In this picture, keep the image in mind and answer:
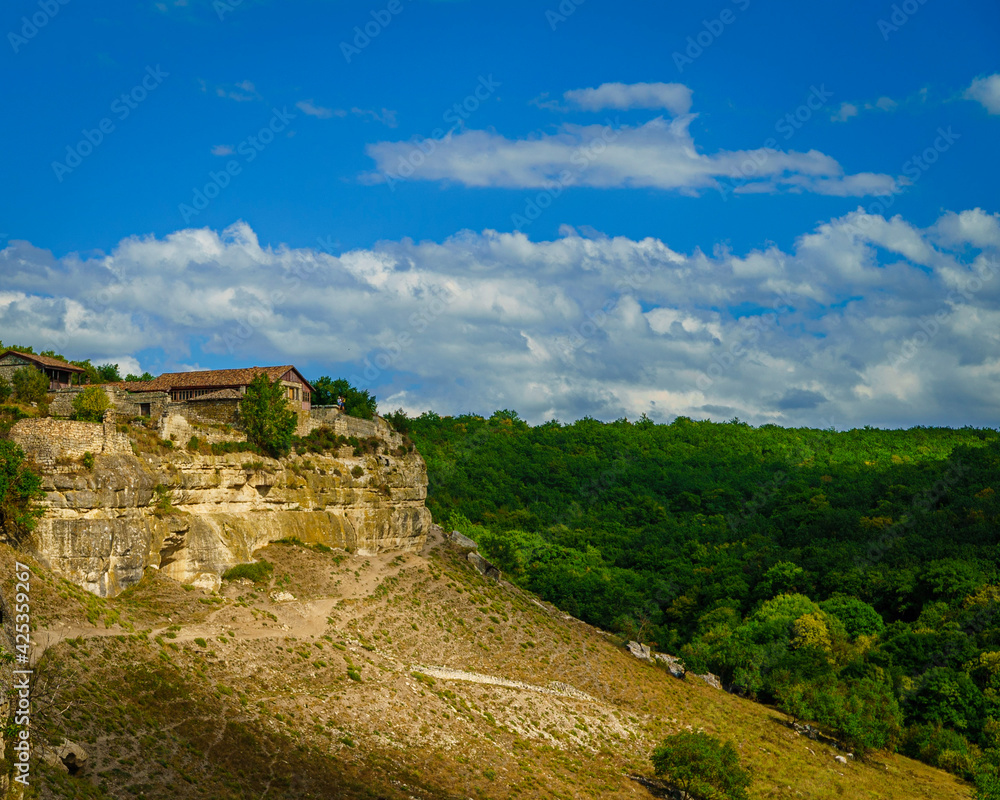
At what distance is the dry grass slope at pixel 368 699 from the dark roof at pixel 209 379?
1182 centimetres

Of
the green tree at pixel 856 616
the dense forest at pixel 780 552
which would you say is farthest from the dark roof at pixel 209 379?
the green tree at pixel 856 616

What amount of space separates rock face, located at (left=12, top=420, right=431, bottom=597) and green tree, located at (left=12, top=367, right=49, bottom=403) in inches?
387

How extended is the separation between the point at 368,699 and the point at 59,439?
18909 millimetres

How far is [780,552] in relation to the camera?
86.4 meters

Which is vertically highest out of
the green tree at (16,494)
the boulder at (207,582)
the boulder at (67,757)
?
the green tree at (16,494)

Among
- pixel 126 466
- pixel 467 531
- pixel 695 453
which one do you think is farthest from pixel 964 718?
pixel 695 453

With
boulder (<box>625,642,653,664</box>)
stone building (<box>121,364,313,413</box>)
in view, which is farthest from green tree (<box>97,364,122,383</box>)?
boulder (<box>625,642,653,664</box>)

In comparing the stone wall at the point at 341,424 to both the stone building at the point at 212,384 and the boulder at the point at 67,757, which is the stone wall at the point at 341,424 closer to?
the stone building at the point at 212,384

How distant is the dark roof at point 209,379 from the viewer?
5806 cm

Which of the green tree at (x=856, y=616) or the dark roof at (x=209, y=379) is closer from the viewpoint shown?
the dark roof at (x=209, y=379)

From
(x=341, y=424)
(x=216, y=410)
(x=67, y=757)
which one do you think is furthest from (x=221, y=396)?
(x=67, y=757)

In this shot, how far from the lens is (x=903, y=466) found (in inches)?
4129

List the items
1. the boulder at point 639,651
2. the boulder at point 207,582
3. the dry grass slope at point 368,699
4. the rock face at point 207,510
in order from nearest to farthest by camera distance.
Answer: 1. the dry grass slope at point 368,699
2. the rock face at point 207,510
3. the boulder at point 207,582
4. the boulder at point 639,651

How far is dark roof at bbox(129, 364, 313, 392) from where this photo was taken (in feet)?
190
